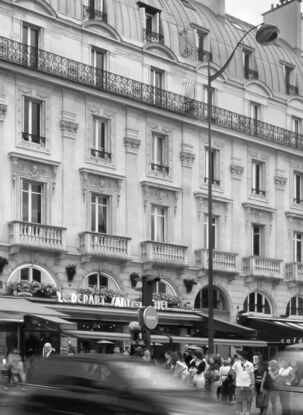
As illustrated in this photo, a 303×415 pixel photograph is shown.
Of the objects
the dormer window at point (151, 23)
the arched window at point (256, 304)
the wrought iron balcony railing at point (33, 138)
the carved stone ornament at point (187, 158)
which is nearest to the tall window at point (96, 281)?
the wrought iron balcony railing at point (33, 138)

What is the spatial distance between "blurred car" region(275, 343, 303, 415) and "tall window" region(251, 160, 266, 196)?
987 inches

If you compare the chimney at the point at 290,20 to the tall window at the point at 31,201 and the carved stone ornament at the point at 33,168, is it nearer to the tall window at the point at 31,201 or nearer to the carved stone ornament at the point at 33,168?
the carved stone ornament at the point at 33,168

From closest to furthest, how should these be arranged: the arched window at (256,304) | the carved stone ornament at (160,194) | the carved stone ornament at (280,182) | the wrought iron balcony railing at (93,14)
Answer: the wrought iron balcony railing at (93,14)
the carved stone ornament at (160,194)
the arched window at (256,304)
the carved stone ornament at (280,182)

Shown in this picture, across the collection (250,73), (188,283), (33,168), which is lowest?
(188,283)

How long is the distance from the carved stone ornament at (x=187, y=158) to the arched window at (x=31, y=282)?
854 cm

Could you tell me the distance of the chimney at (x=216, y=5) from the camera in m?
45.6

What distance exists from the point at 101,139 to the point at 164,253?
17.0 feet

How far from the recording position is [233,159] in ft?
138

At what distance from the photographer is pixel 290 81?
46.8 m

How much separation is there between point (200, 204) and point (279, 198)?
550cm

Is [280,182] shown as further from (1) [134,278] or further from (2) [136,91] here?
(1) [134,278]

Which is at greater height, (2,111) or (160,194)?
(2,111)

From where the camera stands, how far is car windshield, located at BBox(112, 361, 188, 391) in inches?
546

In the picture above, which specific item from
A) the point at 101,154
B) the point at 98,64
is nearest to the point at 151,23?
the point at 98,64
